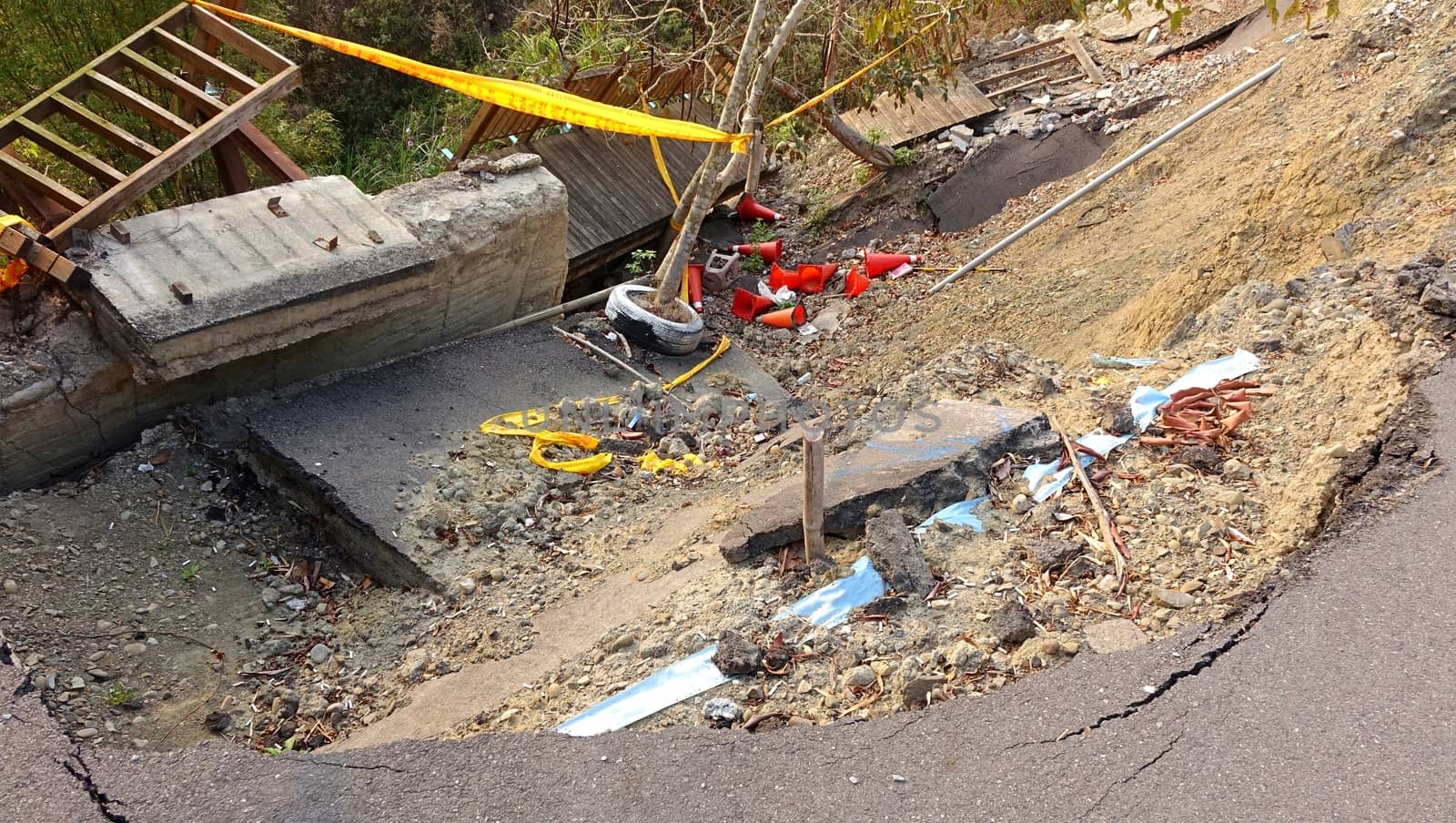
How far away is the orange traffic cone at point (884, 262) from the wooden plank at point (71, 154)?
19.3 ft

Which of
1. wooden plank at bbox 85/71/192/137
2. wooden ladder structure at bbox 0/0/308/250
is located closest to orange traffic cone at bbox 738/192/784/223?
wooden ladder structure at bbox 0/0/308/250

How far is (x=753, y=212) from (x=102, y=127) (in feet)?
21.3

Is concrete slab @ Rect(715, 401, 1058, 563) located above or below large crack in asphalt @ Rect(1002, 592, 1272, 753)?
above

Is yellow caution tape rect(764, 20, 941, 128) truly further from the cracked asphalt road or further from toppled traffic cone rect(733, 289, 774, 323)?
the cracked asphalt road

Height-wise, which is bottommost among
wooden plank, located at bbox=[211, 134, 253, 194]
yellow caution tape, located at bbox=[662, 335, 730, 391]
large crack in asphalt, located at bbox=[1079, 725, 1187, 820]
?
yellow caution tape, located at bbox=[662, 335, 730, 391]

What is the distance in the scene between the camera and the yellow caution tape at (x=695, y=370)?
6.76 metres

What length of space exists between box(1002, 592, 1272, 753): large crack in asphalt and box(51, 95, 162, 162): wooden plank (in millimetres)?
5328

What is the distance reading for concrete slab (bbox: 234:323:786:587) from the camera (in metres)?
4.93

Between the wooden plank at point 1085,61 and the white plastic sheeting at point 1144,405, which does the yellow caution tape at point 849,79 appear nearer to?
the wooden plank at point 1085,61

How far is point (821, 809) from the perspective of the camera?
9.51 ft

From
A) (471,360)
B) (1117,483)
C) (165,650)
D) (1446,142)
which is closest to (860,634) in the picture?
(1117,483)

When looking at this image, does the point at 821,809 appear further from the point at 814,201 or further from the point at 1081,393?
the point at 814,201

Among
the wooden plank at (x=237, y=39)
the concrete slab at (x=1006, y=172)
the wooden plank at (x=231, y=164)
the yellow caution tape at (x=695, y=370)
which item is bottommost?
the yellow caution tape at (x=695, y=370)

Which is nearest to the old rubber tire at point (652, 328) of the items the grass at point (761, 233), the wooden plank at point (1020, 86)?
the grass at point (761, 233)
